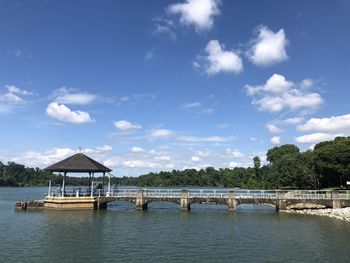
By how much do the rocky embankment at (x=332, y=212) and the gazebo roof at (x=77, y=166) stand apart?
25.2 metres

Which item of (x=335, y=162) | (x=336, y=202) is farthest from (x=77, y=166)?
(x=335, y=162)

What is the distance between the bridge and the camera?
4819 centimetres

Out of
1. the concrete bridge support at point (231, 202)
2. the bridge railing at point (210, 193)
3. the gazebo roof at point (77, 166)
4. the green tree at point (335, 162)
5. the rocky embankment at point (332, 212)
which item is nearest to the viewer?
the rocky embankment at point (332, 212)

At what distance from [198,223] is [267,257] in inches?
619

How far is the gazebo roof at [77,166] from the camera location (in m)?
51.6

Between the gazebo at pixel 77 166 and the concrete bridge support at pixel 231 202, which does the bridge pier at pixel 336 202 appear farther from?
the gazebo at pixel 77 166

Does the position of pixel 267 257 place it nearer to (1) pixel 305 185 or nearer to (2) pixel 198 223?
(2) pixel 198 223

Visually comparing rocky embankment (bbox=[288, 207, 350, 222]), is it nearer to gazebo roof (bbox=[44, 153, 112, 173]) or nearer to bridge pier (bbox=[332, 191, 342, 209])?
bridge pier (bbox=[332, 191, 342, 209])

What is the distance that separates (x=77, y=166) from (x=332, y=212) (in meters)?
31.2

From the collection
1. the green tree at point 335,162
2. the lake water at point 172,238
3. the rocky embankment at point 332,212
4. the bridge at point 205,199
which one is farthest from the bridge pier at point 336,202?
the green tree at point 335,162

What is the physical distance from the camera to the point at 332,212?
149 ft

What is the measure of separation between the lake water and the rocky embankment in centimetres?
194

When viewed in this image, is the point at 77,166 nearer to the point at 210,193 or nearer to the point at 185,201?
the point at 185,201

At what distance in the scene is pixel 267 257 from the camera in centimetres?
2498
